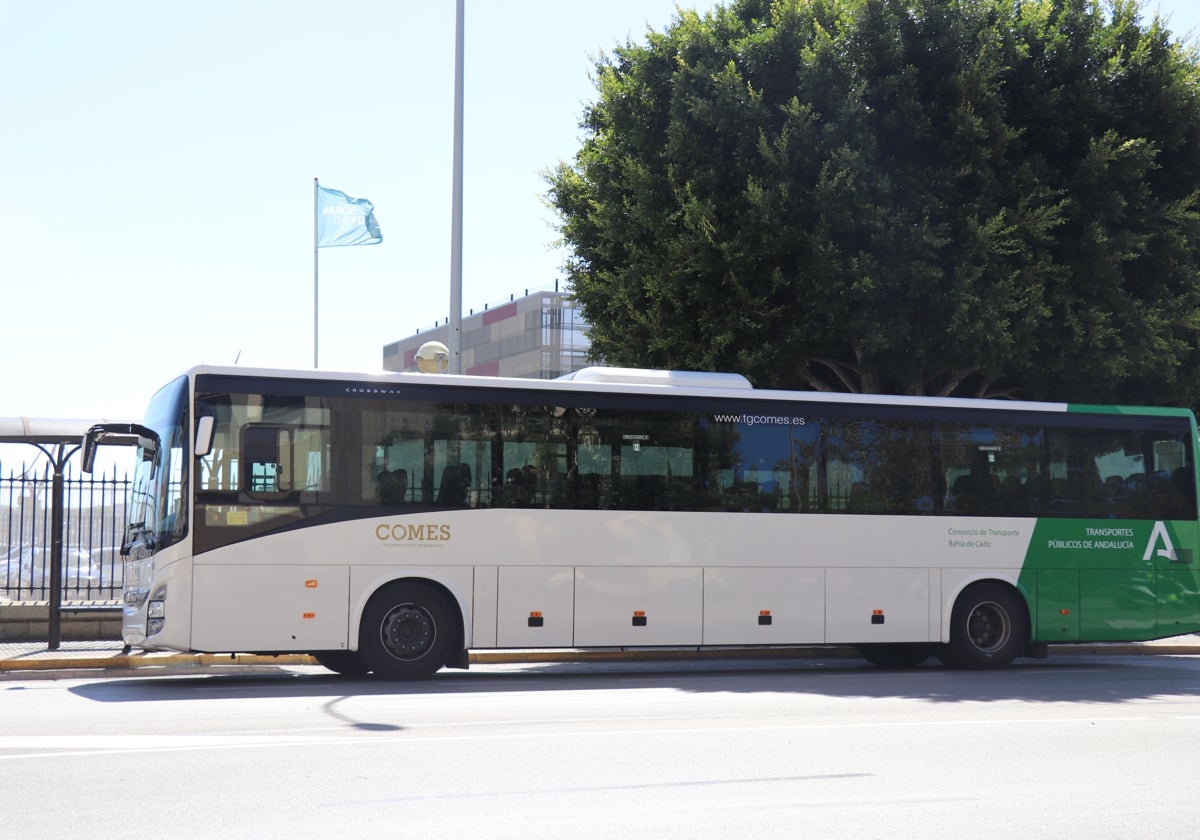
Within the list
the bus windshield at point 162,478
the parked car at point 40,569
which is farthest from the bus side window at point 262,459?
the parked car at point 40,569

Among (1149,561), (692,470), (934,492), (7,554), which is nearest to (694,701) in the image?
(692,470)

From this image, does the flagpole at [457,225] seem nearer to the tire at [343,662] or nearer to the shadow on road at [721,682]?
the shadow on road at [721,682]

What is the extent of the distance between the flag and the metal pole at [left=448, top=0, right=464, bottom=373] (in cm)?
1751

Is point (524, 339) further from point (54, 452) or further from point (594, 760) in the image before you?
point (594, 760)

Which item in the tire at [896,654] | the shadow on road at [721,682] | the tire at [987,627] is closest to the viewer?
the shadow on road at [721,682]

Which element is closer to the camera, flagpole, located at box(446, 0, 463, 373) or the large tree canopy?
the large tree canopy

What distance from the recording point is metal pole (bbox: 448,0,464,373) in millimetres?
20672

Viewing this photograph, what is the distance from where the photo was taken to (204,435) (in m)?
13.5

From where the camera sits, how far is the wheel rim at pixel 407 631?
14.2 m

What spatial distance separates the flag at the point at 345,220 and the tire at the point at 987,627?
26113 mm

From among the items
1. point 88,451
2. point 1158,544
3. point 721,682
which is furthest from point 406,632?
point 1158,544

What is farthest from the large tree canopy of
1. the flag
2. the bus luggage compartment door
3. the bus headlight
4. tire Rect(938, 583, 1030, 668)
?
the flag

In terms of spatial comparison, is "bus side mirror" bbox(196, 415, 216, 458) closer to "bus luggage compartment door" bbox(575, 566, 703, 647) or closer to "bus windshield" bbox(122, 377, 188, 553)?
"bus windshield" bbox(122, 377, 188, 553)

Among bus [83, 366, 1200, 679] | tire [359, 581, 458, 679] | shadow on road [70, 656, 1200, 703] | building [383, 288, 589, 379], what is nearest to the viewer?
shadow on road [70, 656, 1200, 703]
